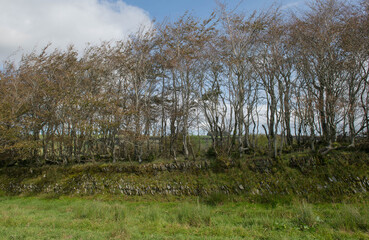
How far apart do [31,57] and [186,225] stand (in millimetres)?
16855

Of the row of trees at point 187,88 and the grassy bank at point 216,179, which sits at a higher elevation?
the row of trees at point 187,88

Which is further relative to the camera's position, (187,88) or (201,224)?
(187,88)

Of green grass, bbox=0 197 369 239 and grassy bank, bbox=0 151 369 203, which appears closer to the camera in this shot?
green grass, bbox=0 197 369 239

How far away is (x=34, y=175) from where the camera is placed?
1552 centimetres

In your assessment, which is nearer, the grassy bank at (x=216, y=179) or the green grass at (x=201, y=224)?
the green grass at (x=201, y=224)

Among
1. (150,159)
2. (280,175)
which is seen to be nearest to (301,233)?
(280,175)

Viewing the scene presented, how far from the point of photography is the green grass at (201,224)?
5.85m

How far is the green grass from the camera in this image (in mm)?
5848

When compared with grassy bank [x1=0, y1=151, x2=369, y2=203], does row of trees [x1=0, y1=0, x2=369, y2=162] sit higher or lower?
higher

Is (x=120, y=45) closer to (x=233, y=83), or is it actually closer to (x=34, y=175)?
(x=233, y=83)

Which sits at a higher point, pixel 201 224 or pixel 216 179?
pixel 216 179

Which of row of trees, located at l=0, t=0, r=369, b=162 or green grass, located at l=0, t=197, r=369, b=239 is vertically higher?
row of trees, located at l=0, t=0, r=369, b=162

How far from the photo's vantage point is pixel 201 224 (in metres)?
6.82

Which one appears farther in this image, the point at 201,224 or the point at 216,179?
the point at 216,179
